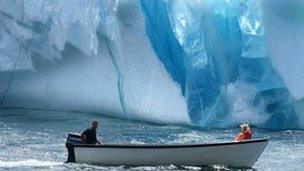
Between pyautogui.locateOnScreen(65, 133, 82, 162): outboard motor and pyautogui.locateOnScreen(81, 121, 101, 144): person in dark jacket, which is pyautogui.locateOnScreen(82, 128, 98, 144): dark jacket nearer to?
pyautogui.locateOnScreen(81, 121, 101, 144): person in dark jacket

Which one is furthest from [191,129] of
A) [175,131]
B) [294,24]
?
[294,24]

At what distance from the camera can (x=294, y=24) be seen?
68.1ft

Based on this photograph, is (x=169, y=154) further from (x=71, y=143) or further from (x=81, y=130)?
(x=81, y=130)

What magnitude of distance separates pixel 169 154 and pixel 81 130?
5.24 m

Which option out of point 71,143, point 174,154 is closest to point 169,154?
point 174,154

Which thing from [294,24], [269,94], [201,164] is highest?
[294,24]

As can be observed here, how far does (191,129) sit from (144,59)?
2032mm

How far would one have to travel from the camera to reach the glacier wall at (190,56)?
20.5 meters

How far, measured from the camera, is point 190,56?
67.4 ft

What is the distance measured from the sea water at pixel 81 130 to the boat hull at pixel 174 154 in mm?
120

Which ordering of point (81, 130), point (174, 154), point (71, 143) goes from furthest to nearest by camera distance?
1. point (81, 130)
2. point (71, 143)
3. point (174, 154)

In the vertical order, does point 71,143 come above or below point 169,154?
above

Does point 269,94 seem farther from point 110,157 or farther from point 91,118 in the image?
point 110,157

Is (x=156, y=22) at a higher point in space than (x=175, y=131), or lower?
higher
